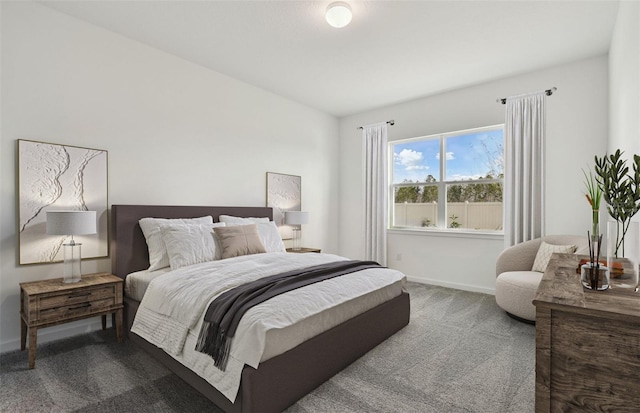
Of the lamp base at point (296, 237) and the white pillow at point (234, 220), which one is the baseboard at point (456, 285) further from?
the white pillow at point (234, 220)

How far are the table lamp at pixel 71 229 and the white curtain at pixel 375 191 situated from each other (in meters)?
3.90

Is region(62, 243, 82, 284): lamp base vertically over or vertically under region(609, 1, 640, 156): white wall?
under

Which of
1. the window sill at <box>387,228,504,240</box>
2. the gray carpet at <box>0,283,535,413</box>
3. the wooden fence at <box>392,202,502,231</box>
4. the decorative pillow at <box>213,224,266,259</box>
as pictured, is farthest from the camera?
the wooden fence at <box>392,202,502,231</box>

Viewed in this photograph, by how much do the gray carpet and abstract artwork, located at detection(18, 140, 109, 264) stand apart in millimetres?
811

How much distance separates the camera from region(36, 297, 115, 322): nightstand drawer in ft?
7.70

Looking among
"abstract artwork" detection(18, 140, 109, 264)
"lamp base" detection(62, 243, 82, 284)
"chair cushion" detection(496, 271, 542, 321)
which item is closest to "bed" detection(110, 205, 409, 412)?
"abstract artwork" detection(18, 140, 109, 264)

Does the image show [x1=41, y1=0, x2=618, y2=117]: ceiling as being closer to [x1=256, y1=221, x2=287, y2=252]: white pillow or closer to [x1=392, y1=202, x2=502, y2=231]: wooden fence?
[x1=392, y1=202, x2=502, y2=231]: wooden fence

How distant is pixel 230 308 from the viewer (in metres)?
1.90

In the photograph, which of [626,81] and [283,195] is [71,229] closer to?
[283,195]

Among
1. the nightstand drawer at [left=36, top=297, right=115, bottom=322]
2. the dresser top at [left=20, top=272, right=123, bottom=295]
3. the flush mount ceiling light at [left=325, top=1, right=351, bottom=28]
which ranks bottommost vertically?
the nightstand drawer at [left=36, top=297, right=115, bottom=322]

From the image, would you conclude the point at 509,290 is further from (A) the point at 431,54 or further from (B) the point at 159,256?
(B) the point at 159,256

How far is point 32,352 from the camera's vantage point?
2295 millimetres

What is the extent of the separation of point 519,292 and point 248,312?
8.94ft

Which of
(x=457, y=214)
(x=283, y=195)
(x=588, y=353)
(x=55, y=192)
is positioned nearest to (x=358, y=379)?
(x=588, y=353)
